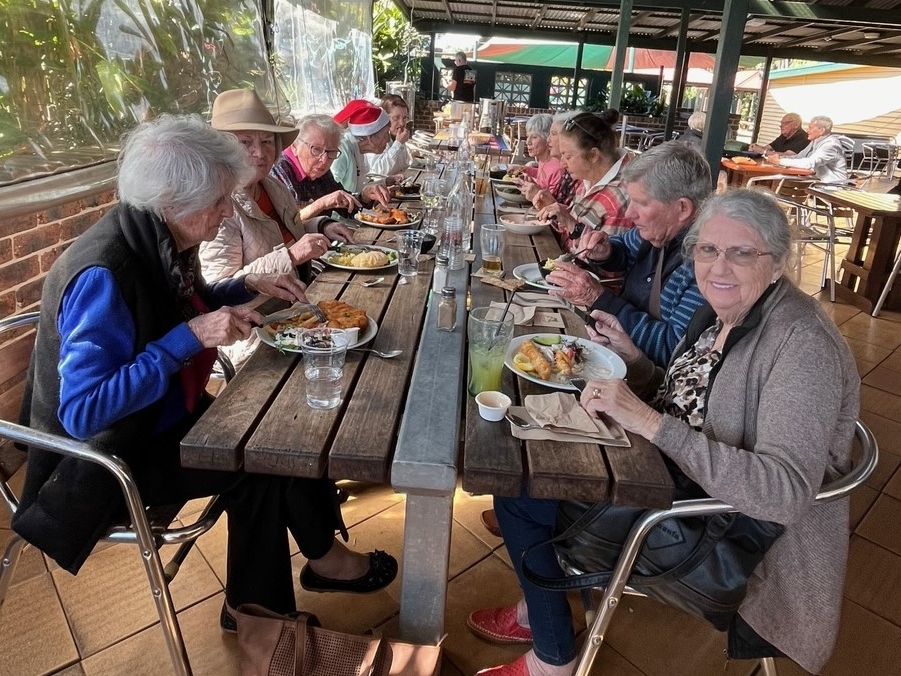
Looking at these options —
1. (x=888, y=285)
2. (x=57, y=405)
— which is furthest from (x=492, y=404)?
(x=888, y=285)

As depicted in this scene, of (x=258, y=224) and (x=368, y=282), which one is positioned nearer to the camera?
(x=368, y=282)

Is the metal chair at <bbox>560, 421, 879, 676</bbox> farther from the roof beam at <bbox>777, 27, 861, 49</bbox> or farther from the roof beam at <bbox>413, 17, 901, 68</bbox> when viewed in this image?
the roof beam at <bbox>413, 17, 901, 68</bbox>

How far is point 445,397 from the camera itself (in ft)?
4.12

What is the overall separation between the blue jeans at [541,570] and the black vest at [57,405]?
2.69 feet

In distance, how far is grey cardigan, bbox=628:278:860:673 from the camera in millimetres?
1030

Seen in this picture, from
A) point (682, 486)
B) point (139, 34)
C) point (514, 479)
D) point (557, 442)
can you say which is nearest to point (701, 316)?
point (682, 486)

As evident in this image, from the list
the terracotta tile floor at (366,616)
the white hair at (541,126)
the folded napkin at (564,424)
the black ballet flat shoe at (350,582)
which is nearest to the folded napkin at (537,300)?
the folded napkin at (564,424)

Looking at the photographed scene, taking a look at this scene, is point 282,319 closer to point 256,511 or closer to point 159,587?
point 256,511

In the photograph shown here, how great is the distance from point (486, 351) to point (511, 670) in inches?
30.7

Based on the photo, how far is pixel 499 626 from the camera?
162 cm

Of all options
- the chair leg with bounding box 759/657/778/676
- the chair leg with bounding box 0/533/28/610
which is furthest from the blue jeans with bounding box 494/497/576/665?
the chair leg with bounding box 0/533/28/610

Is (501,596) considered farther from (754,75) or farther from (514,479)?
(754,75)

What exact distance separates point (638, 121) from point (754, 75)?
794 centimetres

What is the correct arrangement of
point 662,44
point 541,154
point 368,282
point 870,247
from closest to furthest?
point 368,282 → point 870,247 → point 541,154 → point 662,44
